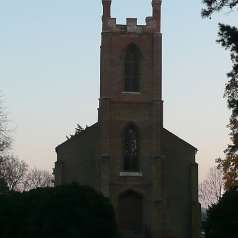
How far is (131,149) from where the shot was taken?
56.5 meters

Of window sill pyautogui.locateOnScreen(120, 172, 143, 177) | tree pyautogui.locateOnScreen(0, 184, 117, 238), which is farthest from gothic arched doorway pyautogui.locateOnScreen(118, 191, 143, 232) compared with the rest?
tree pyautogui.locateOnScreen(0, 184, 117, 238)

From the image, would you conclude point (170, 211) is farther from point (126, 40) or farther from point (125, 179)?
point (126, 40)

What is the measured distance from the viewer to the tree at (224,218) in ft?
109

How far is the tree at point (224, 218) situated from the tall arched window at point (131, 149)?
2142cm

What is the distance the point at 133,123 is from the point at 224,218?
23.5 meters

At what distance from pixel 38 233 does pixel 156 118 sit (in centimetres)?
2254

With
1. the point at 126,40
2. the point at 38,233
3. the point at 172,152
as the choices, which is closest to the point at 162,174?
the point at 172,152

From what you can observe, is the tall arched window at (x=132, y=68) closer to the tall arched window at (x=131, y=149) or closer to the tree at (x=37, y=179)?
the tall arched window at (x=131, y=149)

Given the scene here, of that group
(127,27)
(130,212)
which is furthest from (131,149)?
(127,27)

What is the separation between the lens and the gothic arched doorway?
56.1 m

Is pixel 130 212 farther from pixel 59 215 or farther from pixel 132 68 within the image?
pixel 59 215

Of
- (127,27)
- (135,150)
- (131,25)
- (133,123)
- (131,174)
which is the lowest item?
(131,174)

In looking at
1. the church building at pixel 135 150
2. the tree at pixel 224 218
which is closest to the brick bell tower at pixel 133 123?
the church building at pixel 135 150

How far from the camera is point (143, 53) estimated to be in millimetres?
57531
